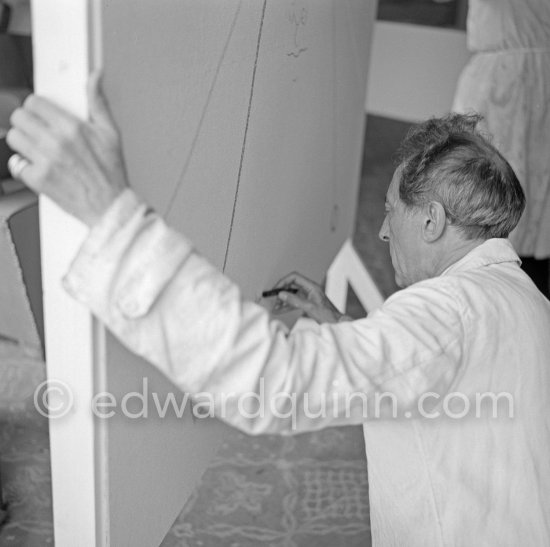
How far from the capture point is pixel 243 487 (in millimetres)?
1729

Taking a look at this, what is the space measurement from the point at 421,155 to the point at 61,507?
0.58m

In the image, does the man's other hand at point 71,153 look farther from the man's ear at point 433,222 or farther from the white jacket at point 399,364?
the man's ear at point 433,222

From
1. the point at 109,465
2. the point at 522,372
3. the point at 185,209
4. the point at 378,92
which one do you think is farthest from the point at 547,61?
the point at 109,465

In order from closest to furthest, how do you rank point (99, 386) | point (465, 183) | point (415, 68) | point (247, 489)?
point (99, 386) < point (465, 183) < point (247, 489) < point (415, 68)

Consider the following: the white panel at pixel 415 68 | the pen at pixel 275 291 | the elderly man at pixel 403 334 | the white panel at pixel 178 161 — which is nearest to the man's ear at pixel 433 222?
the elderly man at pixel 403 334

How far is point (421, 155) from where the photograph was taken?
0.97m

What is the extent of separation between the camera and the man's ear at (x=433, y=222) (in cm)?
93

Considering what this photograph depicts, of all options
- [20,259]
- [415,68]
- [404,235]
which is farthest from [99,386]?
[415,68]

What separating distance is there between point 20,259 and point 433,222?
819 mm

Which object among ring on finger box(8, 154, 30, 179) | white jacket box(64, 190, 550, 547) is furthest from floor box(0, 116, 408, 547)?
ring on finger box(8, 154, 30, 179)

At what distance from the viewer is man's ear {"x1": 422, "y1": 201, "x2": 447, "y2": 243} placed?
0.93 metres

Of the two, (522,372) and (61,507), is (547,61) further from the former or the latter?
(61,507)

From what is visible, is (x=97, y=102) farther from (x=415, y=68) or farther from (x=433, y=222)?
(x=415, y=68)

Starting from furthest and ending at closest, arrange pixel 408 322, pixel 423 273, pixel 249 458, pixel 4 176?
1. pixel 249 458
2. pixel 4 176
3. pixel 423 273
4. pixel 408 322
